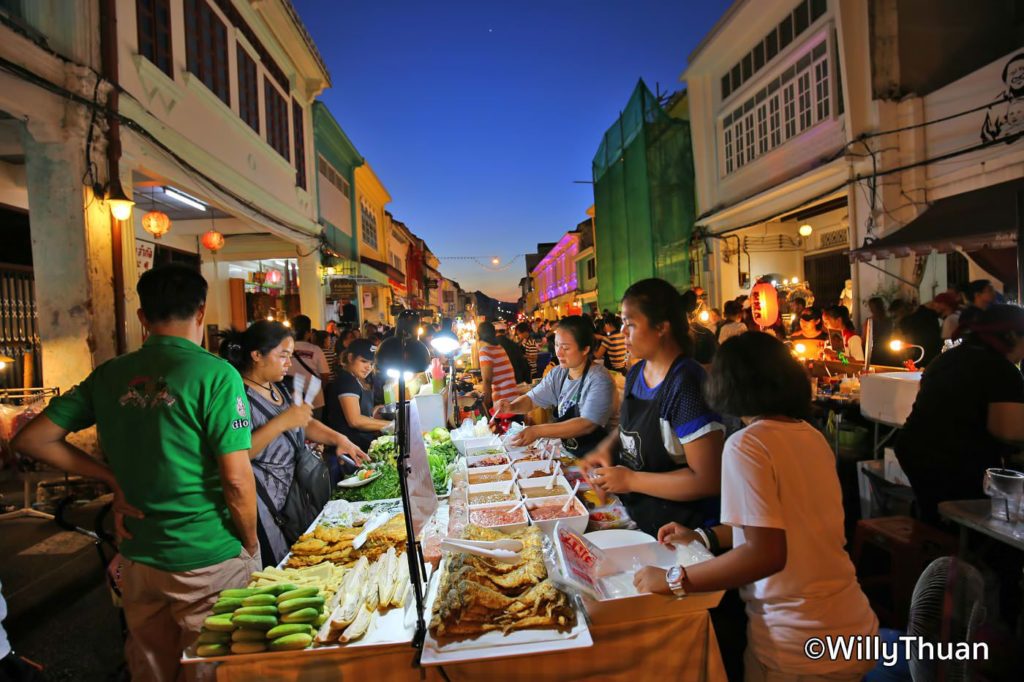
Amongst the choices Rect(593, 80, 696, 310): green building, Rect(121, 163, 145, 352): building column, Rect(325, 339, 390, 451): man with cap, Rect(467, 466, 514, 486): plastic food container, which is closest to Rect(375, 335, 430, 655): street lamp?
Rect(467, 466, 514, 486): plastic food container

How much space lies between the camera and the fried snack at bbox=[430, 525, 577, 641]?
193cm

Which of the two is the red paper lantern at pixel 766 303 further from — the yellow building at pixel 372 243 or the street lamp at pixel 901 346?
the yellow building at pixel 372 243

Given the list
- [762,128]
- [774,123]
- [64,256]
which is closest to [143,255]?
[64,256]

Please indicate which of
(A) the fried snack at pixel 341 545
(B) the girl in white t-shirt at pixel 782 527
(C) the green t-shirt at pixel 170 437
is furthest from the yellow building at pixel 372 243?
(B) the girl in white t-shirt at pixel 782 527

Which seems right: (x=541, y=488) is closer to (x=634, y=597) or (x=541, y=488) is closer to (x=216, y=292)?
(x=634, y=597)

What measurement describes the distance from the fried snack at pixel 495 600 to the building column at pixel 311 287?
44.1 feet

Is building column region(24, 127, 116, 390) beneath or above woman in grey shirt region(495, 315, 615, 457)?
above

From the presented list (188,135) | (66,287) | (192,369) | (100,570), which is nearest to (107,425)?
(192,369)

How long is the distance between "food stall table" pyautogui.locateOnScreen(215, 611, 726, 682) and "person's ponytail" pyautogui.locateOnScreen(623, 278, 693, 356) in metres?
1.31

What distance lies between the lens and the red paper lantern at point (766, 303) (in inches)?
379

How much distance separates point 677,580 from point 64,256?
775cm

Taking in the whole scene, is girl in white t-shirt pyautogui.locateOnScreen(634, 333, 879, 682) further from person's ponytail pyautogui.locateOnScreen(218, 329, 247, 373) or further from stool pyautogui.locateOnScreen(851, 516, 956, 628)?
person's ponytail pyautogui.locateOnScreen(218, 329, 247, 373)

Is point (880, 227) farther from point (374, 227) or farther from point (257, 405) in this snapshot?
point (374, 227)

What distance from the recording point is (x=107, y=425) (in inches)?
93.0
